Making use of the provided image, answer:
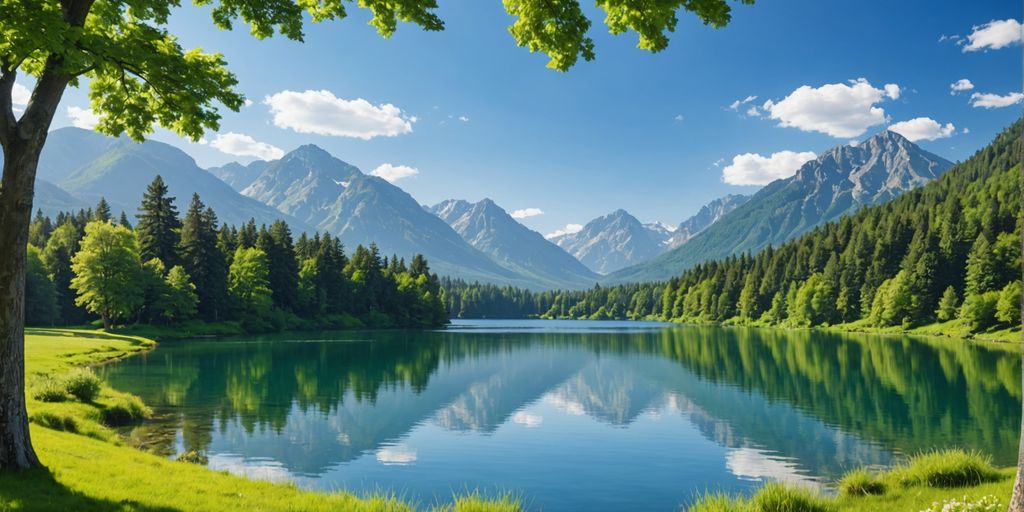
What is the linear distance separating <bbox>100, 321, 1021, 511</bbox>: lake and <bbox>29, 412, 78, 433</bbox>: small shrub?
10.9 ft

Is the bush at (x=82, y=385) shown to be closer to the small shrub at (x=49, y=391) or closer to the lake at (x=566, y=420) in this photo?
the small shrub at (x=49, y=391)

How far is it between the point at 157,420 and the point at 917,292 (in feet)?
446

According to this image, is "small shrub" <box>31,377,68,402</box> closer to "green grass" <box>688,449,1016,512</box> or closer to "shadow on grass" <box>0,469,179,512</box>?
"shadow on grass" <box>0,469,179,512</box>

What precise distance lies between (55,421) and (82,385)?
7782mm

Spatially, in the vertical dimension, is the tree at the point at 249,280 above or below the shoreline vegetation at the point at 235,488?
above

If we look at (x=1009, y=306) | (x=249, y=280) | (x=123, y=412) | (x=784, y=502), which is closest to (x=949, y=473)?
(x=784, y=502)

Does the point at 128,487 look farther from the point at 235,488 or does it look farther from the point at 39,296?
the point at 39,296

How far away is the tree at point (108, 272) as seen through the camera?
8281cm

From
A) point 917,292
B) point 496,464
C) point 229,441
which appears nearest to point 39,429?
point 229,441

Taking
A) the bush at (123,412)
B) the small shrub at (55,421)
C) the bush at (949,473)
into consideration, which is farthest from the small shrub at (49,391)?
the bush at (949,473)

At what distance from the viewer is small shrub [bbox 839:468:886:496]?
17062 millimetres

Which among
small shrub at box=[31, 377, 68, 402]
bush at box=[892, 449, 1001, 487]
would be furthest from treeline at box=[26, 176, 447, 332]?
bush at box=[892, 449, 1001, 487]

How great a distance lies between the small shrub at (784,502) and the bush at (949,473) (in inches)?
161

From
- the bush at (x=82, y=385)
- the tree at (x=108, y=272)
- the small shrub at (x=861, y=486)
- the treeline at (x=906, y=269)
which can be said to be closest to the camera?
the small shrub at (x=861, y=486)
